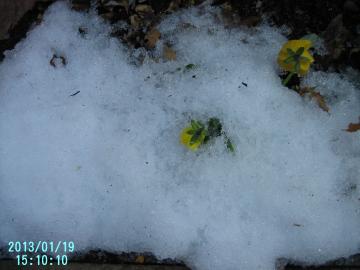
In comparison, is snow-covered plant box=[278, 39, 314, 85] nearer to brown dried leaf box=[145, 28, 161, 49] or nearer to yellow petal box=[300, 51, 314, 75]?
yellow petal box=[300, 51, 314, 75]

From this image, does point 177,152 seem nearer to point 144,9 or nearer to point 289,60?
point 289,60

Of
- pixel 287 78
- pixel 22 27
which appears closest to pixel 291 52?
pixel 287 78

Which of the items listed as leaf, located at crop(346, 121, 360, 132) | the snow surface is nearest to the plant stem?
the snow surface

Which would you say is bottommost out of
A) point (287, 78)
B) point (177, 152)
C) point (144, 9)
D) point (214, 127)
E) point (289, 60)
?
point (177, 152)

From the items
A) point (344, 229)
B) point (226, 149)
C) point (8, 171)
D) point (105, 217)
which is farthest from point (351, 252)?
point (8, 171)

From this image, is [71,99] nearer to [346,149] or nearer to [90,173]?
[90,173]

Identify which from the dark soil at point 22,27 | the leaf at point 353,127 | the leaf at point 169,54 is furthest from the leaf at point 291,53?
the dark soil at point 22,27
